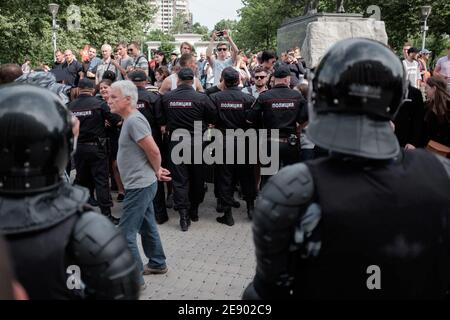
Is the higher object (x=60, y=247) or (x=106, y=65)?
(x=106, y=65)

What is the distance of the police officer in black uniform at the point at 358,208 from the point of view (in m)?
1.74

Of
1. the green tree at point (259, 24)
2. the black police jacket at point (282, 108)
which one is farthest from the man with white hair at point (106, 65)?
the green tree at point (259, 24)

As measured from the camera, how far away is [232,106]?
6773mm

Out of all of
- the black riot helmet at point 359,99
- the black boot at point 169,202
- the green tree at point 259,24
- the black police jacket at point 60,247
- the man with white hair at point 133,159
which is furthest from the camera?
the green tree at point 259,24

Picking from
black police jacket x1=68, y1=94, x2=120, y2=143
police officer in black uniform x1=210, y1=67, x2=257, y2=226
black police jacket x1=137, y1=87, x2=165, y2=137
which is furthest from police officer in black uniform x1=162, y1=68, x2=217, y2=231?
black police jacket x1=68, y1=94, x2=120, y2=143

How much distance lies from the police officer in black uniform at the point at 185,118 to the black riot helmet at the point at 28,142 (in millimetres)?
4763

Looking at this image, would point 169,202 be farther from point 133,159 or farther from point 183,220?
point 133,159

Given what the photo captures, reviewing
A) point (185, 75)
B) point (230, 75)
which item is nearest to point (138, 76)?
point (185, 75)

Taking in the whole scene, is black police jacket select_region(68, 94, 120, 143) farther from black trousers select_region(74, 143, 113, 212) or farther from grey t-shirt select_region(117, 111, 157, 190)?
grey t-shirt select_region(117, 111, 157, 190)

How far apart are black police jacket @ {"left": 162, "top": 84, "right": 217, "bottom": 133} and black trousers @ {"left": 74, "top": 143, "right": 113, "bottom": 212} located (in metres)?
1.02

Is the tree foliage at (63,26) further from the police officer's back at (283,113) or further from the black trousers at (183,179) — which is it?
the police officer's back at (283,113)

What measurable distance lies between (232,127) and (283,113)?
2.61 ft

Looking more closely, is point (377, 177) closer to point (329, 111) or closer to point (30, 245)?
point (329, 111)

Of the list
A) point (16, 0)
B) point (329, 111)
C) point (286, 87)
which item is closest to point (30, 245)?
point (329, 111)
